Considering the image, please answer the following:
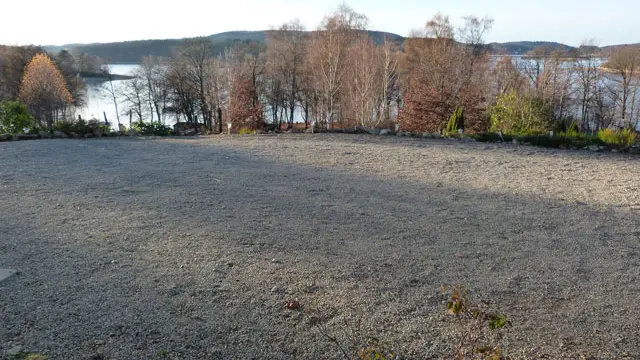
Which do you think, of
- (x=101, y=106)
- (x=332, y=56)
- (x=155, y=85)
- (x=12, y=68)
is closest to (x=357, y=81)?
(x=332, y=56)

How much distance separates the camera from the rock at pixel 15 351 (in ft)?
9.11

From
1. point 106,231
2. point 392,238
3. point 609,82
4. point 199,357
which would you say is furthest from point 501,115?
point 609,82

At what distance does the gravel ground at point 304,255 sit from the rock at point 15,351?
3 centimetres

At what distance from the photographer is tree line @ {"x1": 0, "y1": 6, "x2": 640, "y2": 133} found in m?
22.6

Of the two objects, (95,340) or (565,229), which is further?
(565,229)

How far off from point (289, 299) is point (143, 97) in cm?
4556

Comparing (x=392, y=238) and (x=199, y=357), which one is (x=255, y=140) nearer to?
(x=392, y=238)

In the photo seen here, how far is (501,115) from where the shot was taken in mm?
15703

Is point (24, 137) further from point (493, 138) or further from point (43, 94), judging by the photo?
point (43, 94)

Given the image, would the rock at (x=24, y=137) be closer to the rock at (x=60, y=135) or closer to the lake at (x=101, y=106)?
the rock at (x=60, y=135)

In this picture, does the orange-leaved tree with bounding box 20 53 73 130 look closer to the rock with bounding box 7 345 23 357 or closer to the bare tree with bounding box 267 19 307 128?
the bare tree with bounding box 267 19 307 128

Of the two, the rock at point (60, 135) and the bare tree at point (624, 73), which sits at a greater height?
the bare tree at point (624, 73)

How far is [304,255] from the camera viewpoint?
4.36 meters

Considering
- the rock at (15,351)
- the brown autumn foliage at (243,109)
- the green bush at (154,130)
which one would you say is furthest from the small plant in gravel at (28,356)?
the brown autumn foliage at (243,109)
